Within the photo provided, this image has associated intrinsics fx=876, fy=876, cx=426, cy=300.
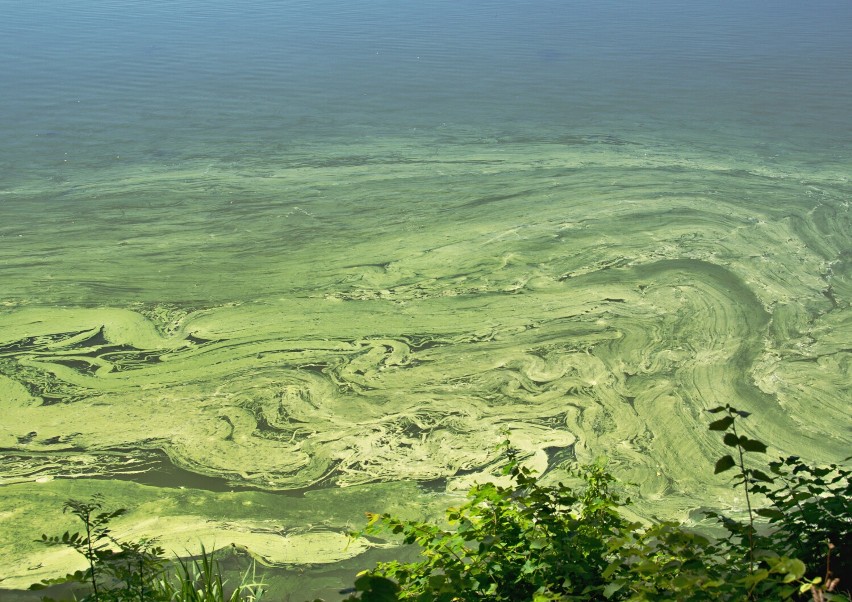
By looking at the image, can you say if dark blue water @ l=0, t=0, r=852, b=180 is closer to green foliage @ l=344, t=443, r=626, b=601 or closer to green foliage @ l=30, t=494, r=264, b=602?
green foliage @ l=30, t=494, r=264, b=602

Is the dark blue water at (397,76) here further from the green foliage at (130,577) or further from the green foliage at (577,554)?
the green foliage at (577,554)

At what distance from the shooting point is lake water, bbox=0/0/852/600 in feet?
7.54

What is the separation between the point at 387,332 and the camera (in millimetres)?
3012

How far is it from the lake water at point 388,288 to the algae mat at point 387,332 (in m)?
0.01

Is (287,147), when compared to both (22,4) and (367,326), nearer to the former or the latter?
(367,326)

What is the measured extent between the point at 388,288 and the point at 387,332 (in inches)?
14.2

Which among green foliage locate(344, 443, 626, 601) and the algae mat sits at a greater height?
green foliage locate(344, 443, 626, 601)

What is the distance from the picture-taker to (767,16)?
958cm

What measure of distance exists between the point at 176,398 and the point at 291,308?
2.20ft

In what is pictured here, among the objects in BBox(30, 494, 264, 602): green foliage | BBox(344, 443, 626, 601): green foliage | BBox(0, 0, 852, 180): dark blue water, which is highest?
BBox(0, 0, 852, 180): dark blue water

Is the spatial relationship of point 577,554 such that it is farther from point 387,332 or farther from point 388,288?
point 388,288

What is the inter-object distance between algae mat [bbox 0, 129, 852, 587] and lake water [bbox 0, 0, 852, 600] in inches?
0.5

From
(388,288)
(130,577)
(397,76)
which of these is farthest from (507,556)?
(397,76)

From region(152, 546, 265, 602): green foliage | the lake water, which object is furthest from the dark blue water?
region(152, 546, 265, 602): green foliage
